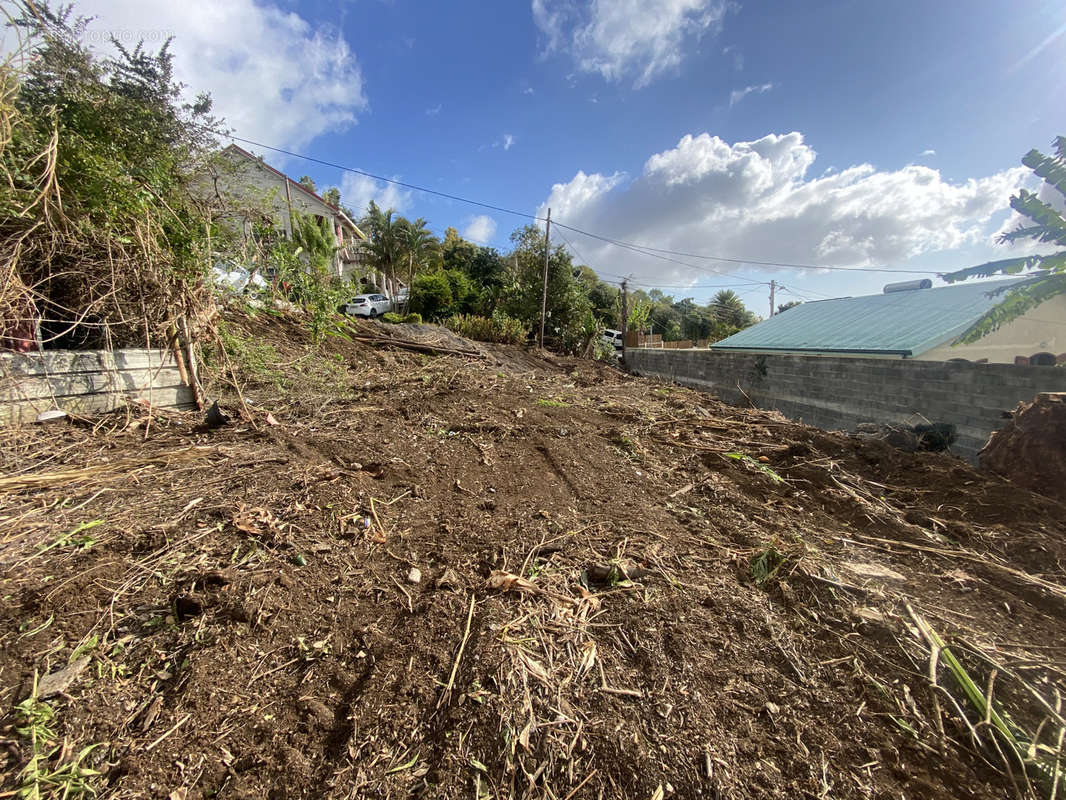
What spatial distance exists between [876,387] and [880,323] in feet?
13.8

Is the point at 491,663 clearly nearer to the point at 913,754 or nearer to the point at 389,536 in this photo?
the point at 389,536

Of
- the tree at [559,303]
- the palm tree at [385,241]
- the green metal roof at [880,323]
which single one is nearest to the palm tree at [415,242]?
the palm tree at [385,241]

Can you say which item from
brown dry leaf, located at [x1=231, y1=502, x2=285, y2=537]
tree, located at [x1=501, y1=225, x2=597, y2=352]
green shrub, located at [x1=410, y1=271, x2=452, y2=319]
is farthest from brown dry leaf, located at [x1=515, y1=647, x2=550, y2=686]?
green shrub, located at [x1=410, y1=271, x2=452, y2=319]

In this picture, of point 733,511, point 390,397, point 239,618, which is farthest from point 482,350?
point 239,618

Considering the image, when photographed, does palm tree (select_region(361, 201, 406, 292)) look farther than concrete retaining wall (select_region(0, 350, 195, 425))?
Yes

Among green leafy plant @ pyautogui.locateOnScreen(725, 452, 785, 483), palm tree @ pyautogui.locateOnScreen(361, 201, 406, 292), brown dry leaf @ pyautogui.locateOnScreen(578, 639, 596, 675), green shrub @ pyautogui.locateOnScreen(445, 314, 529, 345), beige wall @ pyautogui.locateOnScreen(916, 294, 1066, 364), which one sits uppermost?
palm tree @ pyautogui.locateOnScreen(361, 201, 406, 292)

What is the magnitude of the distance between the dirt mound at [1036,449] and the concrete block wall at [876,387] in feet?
3.15

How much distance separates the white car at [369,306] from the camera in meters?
16.2

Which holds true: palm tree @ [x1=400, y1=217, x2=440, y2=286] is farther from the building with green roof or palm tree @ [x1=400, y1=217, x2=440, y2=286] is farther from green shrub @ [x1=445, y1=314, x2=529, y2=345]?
the building with green roof

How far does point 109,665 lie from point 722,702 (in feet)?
6.79

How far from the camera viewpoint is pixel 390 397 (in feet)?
14.9

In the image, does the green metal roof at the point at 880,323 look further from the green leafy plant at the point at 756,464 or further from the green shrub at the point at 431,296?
the green shrub at the point at 431,296

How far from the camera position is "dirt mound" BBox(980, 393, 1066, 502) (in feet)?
8.64

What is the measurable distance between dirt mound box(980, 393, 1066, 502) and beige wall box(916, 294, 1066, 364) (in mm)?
4073
